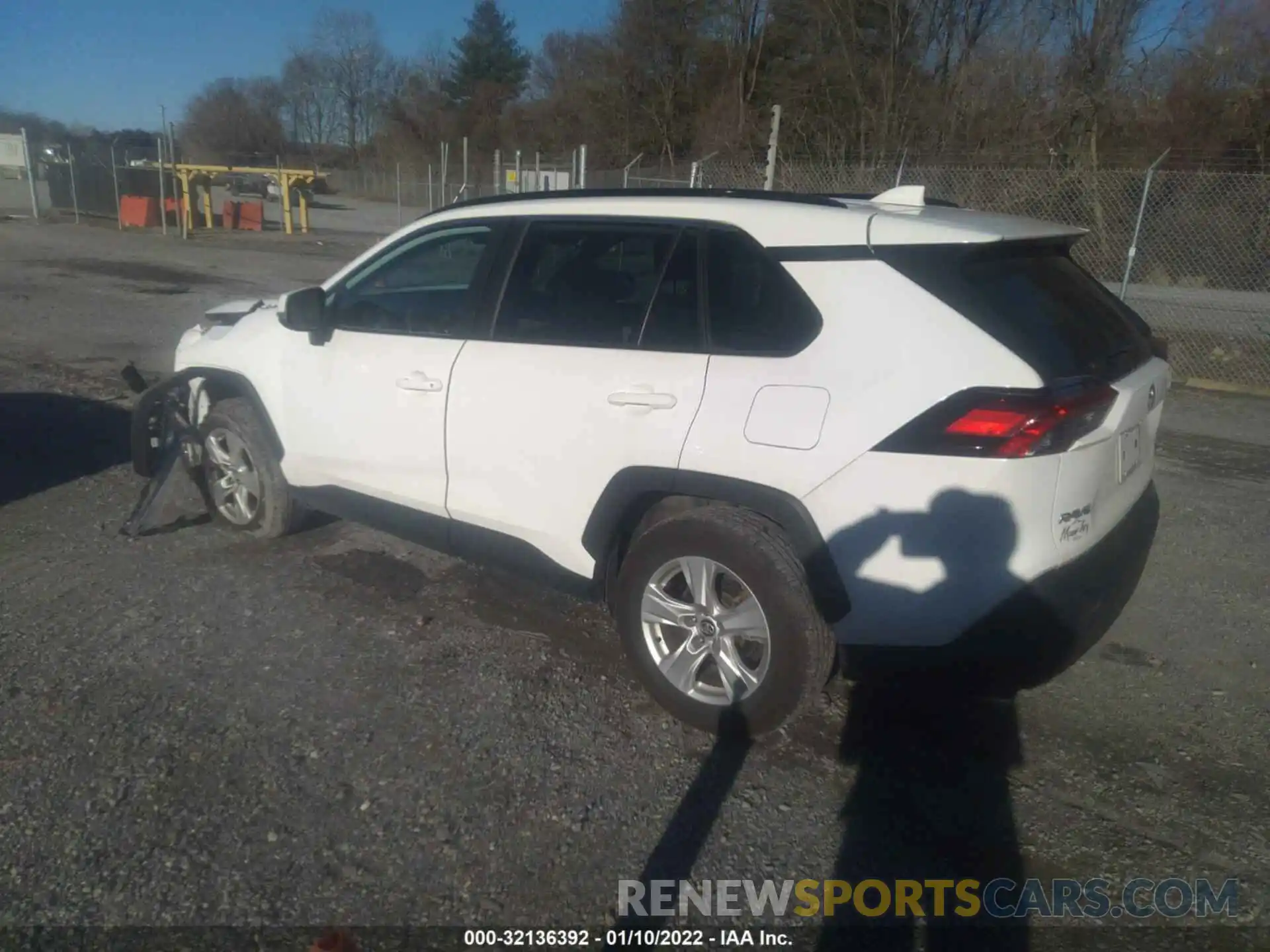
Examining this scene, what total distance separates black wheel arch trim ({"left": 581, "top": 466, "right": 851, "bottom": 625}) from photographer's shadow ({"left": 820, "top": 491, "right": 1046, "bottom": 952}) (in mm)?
70

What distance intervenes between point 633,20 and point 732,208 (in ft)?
122

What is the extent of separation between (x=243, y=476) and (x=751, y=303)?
3012 millimetres

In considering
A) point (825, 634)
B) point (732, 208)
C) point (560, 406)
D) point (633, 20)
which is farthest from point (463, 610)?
point (633, 20)

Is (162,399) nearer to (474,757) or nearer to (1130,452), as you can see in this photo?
(474,757)

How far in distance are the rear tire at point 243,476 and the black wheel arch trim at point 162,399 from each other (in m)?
0.07

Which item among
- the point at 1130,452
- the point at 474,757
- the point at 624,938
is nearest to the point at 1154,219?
the point at 1130,452

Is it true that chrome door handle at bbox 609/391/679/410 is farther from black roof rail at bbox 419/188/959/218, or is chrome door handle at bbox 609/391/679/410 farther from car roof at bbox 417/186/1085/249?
black roof rail at bbox 419/188/959/218

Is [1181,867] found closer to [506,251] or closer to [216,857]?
[216,857]

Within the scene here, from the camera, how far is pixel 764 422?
308 centimetres

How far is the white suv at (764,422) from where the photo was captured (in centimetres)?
286

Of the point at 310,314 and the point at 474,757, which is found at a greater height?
the point at 310,314

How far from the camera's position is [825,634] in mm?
3127

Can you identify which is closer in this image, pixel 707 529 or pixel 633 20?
pixel 707 529

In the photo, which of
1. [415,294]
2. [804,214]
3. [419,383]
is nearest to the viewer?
[804,214]
